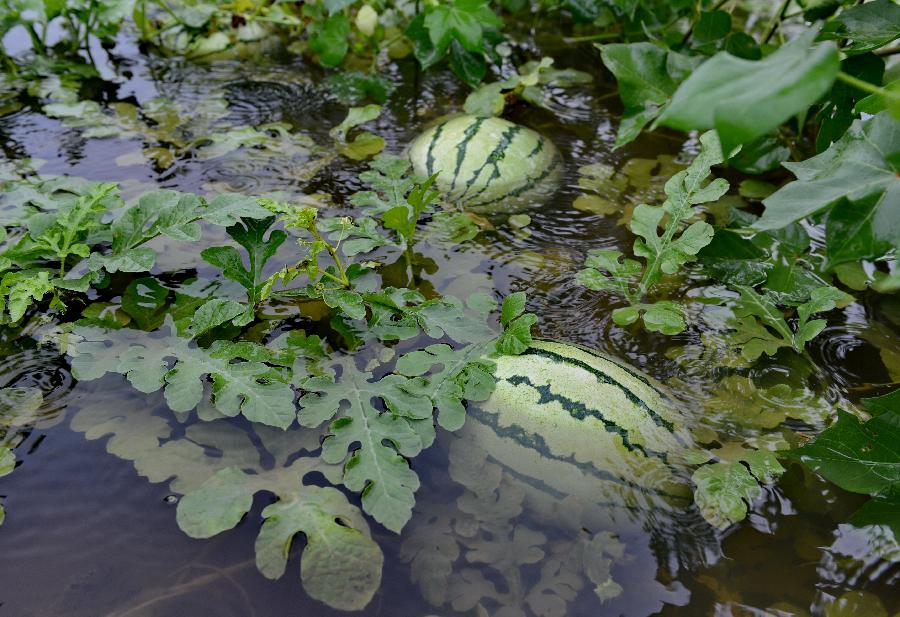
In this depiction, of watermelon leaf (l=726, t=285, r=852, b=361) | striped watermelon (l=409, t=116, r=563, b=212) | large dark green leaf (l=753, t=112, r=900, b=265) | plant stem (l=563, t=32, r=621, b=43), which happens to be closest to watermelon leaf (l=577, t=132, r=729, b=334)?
watermelon leaf (l=726, t=285, r=852, b=361)

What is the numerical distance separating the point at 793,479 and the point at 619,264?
96 centimetres

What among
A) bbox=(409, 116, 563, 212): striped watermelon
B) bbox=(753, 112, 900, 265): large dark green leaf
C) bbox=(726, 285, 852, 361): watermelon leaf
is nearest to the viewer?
bbox=(753, 112, 900, 265): large dark green leaf

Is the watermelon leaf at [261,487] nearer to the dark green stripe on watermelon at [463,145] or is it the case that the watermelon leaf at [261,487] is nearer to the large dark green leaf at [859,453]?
the large dark green leaf at [859,453]

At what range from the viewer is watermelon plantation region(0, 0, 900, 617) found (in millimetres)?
1749

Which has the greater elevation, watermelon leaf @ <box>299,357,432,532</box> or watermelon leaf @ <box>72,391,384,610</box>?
watermelon leaf @ <box>299,357,432,532</box>

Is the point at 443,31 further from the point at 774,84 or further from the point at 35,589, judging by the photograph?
the point at 35,589

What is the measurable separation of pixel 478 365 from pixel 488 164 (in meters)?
1.29

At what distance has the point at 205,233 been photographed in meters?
2.88

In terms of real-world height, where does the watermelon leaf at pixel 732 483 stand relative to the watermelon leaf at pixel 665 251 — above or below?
below

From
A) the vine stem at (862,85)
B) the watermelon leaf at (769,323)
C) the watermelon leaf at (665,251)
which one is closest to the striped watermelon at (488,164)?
the watermelon leaf at (665,251)

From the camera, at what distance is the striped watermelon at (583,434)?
1.93m

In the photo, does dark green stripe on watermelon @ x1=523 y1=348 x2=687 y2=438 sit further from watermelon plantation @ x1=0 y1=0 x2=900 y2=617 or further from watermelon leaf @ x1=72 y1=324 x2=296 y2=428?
watermelon leaf @ x1=72 y1=324 x2=296 y2=428

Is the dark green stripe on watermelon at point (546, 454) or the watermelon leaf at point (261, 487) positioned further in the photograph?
the dark green stripe on watermelon at point (546, 454)

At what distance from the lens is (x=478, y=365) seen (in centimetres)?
213
